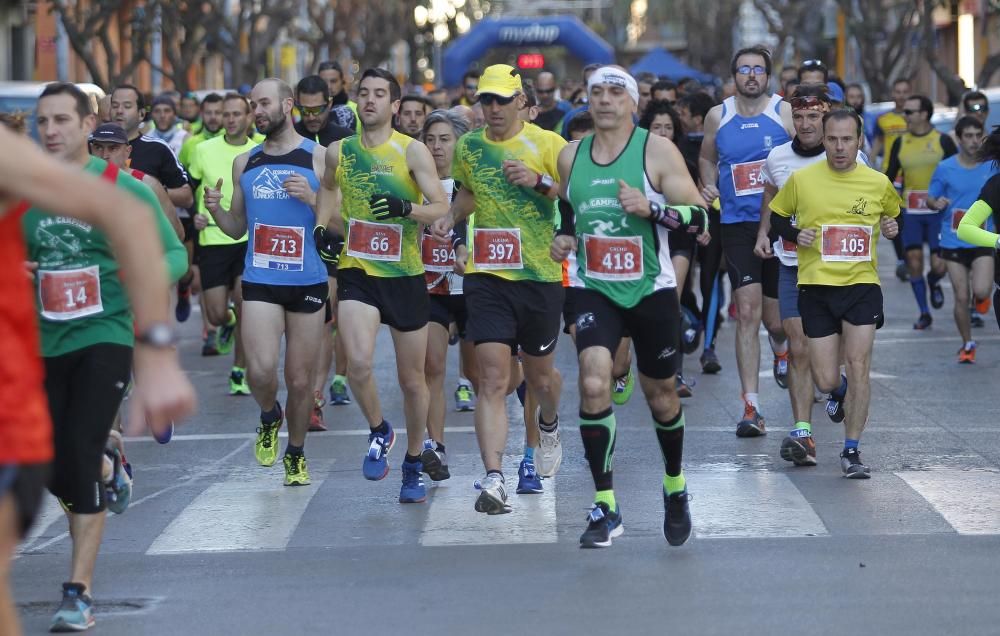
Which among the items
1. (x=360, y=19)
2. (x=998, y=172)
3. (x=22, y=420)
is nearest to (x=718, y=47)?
(x=360, y=19)

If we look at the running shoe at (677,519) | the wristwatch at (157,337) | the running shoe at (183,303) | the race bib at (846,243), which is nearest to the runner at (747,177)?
the race bib at (846,243)

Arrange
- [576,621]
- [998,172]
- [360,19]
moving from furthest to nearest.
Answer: [360,19], [998,172], [576,621]

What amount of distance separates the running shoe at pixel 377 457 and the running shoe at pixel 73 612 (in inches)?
114

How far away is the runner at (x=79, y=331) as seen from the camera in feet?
21.8

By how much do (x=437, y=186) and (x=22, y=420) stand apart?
5.12m

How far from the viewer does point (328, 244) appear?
9414mm

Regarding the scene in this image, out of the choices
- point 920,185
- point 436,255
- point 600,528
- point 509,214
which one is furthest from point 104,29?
point 600,528

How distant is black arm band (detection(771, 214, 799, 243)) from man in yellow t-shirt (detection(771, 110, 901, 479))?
0.06 feet

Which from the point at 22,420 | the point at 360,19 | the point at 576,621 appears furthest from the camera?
the point at 360,19

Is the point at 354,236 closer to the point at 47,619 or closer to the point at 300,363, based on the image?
the point at 300,363

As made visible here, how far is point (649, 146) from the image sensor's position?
801 cm

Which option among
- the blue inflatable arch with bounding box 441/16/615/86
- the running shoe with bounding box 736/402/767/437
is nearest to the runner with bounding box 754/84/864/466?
the running shoe with bounding box 736/402/767/437

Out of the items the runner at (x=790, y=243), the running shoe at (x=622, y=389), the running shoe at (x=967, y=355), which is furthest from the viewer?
the running shoe at (x=967, y=355)

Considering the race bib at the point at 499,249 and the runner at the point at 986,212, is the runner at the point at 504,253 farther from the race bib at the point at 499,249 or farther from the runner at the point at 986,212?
the runner at the point at 986,212
